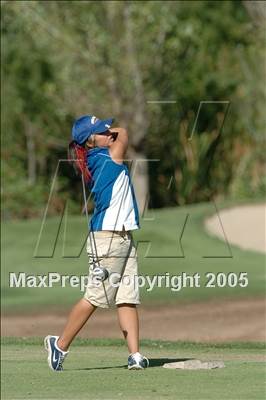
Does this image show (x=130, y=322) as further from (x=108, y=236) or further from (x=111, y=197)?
(x=111, y=197)

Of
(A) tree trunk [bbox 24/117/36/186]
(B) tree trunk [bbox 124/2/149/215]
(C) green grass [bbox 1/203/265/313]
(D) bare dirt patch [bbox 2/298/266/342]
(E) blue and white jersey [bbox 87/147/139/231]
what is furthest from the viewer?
(A) tree trunk [bbox 24/117/36/186]

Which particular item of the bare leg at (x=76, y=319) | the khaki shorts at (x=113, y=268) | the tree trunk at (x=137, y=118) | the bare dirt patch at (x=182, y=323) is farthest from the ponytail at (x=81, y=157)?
the tree trunk at (x=137, y=118)

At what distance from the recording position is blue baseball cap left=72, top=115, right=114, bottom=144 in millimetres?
8508

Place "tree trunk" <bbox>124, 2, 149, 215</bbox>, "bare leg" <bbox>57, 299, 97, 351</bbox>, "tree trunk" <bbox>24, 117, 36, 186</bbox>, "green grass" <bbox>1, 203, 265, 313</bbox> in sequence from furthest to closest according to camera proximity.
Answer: "tree trunk" <bbox>24, 117, 36, 186</bbox> → "tree trunk" <bbox>124, 2, 149, 215</bbox> → "green grass" <bbox>1, 203, 265, 313</bbox> → "bare leg" <bbox>57, 299, 97, 351</bbox>

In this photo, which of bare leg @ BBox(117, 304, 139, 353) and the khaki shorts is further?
bare leg @ BBox(117, 304, 139, 353)

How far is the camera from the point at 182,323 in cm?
1345

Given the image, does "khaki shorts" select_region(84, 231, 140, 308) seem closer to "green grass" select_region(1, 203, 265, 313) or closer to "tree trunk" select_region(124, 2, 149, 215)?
"green grass" select_region(1, 203, 265, 313)

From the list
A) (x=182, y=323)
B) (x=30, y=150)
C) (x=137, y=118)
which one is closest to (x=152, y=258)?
(x=182, y=323)

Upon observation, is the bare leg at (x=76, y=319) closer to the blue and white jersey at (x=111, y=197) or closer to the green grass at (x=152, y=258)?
the blue and white jersey at (x=111, y=197)

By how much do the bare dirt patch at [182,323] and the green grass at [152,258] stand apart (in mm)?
487

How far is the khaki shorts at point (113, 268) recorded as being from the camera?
27.5ft

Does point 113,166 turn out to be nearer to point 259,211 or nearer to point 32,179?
point 259,211

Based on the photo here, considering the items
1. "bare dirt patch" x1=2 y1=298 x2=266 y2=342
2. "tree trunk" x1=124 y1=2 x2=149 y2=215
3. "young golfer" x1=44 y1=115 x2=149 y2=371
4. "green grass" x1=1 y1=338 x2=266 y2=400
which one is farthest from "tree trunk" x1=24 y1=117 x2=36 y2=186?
"young golfer" x1=44 y1=115 x2=149 y2=371

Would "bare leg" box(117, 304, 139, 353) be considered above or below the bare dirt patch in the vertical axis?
above
